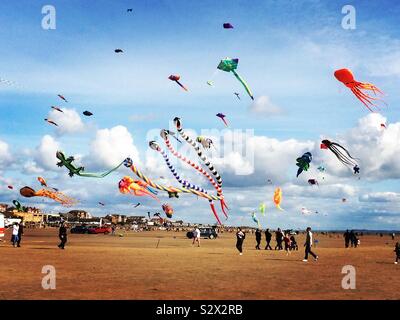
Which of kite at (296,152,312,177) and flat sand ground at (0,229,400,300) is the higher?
kite at (296,152,312,177)

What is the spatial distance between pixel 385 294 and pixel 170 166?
27.9 meters

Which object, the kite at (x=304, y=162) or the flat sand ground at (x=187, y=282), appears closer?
the flat sand ground at (x=187, y=282)

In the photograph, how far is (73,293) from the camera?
1277cm

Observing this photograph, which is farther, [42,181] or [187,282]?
[42,181]

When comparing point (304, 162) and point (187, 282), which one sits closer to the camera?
point (187, 282)

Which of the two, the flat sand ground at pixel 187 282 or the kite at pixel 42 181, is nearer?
the flat sand ground at pixel 187 282

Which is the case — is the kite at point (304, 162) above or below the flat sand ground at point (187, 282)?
above

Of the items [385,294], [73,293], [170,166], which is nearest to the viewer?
[73,293]

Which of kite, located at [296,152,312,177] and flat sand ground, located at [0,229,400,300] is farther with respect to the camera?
kite, located at [296,152,312,177]

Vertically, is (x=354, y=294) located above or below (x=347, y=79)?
below

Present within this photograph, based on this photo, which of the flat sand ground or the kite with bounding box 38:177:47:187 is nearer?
the flat sand ground

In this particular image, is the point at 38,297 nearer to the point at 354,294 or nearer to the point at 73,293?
the point at 73,293
